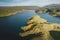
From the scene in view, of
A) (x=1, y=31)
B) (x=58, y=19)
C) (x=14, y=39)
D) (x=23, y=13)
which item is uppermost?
(x=23, y=13)

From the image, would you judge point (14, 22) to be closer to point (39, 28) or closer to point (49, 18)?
point (39, 28)

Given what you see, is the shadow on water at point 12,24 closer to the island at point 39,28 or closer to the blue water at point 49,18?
the island at point 39,28

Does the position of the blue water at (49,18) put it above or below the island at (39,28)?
above

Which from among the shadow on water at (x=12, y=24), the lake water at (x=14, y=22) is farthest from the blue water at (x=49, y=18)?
the shadow on water at (x=12, y=24)

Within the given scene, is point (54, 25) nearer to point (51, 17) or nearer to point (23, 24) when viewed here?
point (51, 17)

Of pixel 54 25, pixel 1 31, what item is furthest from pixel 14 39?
pixel 54 25

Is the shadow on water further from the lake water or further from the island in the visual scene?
the island

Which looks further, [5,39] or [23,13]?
[23,13]

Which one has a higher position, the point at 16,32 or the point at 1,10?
the point at 1,10

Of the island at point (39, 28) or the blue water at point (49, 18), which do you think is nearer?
the island at point (39, 28)
